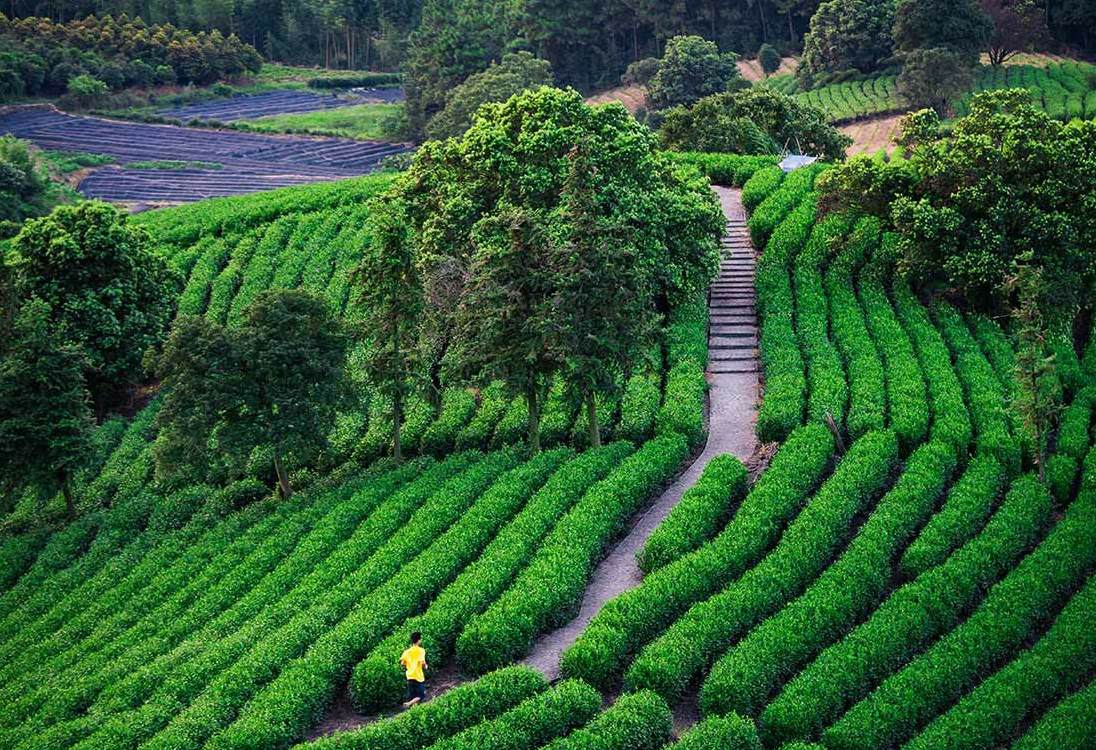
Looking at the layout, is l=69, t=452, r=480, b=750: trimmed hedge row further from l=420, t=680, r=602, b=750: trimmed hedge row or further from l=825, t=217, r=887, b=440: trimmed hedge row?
l=825, t=217, r=887, b=440: trimmed hedge row

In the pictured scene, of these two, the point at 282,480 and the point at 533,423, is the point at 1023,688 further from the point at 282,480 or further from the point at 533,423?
the point at 282,480

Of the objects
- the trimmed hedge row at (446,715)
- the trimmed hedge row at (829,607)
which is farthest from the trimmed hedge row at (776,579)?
the trimmed hedge row at (446,715)

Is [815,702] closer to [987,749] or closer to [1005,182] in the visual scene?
[987,749]

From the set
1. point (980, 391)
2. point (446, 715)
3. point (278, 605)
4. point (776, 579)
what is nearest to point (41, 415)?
point (278, 605)

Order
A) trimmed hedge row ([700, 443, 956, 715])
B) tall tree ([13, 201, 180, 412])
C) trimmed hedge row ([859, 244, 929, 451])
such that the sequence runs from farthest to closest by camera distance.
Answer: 1. tall tree ([13, 201, 180, 412])
2. trimmed hedge row ([859, 244, 929, 451])
3. trimmed hedge row ([700, 443, 956, 715])

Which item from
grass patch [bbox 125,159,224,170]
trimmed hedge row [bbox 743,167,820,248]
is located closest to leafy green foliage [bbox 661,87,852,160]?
trimmed hedge row [bbox 743,167,820,248]

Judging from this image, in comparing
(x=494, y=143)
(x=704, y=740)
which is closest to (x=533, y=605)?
(x=704, y=740)
